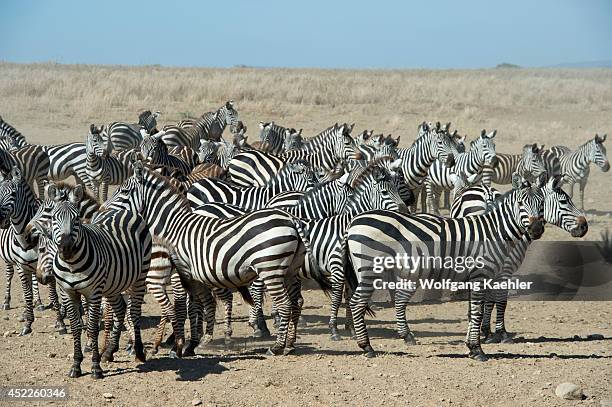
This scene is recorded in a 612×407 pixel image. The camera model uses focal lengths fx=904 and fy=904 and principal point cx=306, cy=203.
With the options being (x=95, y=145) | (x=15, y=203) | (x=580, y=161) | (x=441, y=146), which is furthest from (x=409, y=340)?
(x=580, y=161)

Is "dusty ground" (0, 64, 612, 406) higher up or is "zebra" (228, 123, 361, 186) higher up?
"zebra" (228, 123, 361, 186)

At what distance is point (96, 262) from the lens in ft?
25.1

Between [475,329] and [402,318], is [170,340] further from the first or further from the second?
[475,329]

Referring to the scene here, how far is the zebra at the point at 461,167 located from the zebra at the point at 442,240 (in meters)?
7.49

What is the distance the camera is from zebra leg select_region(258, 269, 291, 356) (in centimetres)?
822

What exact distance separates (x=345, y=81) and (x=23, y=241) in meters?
38.6

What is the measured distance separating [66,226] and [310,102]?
29.4 metres

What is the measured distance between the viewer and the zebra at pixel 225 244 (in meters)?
8.22

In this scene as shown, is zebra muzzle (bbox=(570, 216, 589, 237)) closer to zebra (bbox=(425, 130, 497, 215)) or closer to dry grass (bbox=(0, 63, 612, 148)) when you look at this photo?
zebra (bbox=(425, 130, 497, 215))

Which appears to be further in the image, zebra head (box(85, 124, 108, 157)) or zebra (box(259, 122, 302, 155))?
zebra (box(259, 122, 302, 155))

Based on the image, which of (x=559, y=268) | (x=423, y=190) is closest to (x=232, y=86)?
(x=423, y=190)

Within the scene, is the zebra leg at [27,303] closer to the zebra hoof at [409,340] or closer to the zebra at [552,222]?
the zebra hoof at [409,340]

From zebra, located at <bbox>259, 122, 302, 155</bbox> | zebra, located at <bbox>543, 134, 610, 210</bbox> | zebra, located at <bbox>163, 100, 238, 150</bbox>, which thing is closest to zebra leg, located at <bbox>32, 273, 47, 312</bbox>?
zebra, located at <bbox>163, 100, 238, 150</bbox>

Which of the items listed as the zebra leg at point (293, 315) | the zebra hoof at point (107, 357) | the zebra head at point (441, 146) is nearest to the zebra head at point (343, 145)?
the zebra head at point (441, 146)
